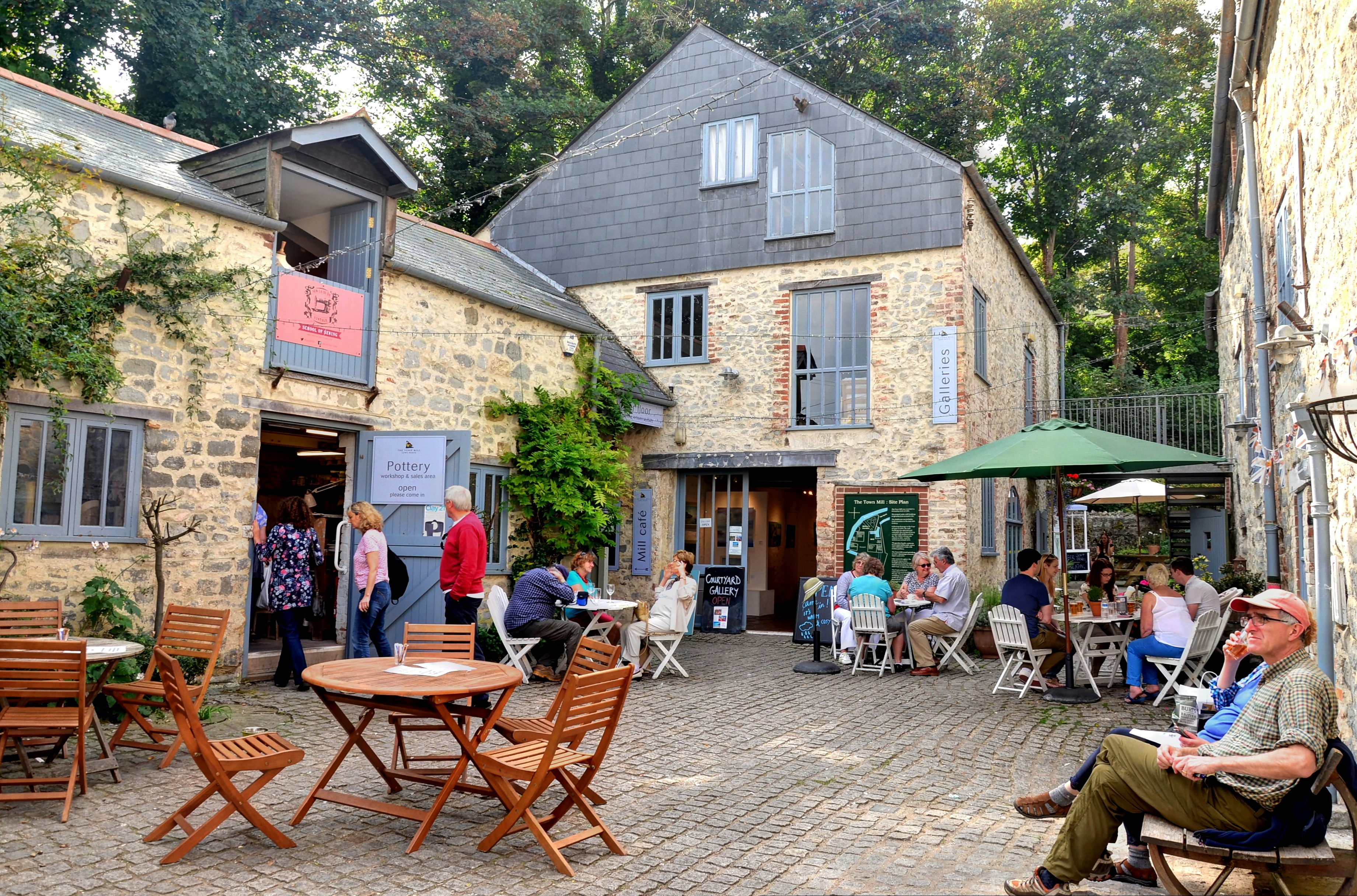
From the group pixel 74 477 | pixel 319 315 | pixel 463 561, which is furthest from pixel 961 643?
pixel 74 477

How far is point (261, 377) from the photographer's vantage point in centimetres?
852

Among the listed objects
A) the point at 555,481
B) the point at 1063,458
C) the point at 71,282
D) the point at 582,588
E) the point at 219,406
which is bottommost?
the point at 582,588

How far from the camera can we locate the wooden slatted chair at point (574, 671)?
4844 mm

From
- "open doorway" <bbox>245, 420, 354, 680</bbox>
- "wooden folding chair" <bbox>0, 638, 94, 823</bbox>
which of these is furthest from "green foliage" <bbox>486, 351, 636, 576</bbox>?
"wooden folding chair" <bbox>0, 638, 94, 823</bbox>

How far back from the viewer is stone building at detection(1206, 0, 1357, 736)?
179 inches

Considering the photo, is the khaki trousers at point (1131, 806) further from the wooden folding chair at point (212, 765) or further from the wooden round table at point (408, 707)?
the wooden folding chair at point (212, 765)

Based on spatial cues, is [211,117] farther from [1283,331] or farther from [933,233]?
[1283,331]

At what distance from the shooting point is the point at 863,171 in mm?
13281

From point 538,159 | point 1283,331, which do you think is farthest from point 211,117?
point 1283,331

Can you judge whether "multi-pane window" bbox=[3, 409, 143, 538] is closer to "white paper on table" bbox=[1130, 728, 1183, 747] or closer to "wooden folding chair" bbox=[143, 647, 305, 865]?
"wooden folding chair" bbox=[143, 647, 305, 865]

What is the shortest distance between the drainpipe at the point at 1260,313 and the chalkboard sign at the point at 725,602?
6805 mm

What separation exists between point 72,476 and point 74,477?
18 mm

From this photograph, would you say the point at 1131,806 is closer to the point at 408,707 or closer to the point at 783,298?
the point at 408,707

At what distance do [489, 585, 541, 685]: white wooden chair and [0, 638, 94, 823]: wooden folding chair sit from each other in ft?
13.2
